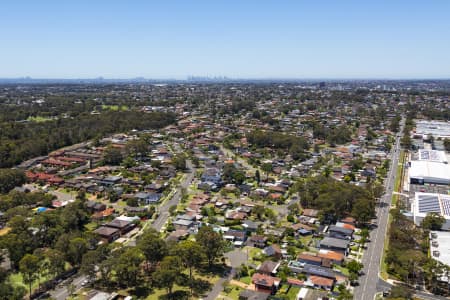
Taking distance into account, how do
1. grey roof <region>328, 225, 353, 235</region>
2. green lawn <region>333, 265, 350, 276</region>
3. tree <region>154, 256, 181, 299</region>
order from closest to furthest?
tree <region>154, 256, 181, 299</region> < green lawn <region>333, 265, 350, 276</region> < grey roof <region>328, 225, 353, 235</region>

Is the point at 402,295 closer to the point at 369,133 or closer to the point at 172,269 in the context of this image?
the point at 172,269

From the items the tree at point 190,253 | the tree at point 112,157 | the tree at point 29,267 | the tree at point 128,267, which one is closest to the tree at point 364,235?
→ the tree at point 190,253

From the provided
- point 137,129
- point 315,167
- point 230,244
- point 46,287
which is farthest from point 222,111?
point 46,287

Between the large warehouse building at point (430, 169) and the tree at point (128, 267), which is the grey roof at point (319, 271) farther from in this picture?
the large warehouse building at point (430, 169)

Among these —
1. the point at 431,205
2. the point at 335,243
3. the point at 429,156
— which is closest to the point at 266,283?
the point at 335,243

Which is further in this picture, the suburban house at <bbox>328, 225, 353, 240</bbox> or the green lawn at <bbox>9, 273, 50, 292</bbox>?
the suburban house at <bbox>328, 225, 353, 240</bbox>

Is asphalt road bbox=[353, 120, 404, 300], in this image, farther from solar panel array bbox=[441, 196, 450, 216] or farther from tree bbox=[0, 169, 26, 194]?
tree bbox=[0, 169, 26, 194]

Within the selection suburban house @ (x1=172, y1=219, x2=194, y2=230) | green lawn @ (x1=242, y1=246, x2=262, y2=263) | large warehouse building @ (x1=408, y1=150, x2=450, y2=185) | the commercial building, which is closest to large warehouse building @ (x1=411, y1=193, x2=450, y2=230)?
large warehouse building @ (x1=408, y1=150, x2=450, y2=185)

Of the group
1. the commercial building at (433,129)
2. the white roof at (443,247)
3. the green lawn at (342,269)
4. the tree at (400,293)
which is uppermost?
the commercial building at (433,129)

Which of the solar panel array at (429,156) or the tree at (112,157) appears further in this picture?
the solar panel array at (429,156)
